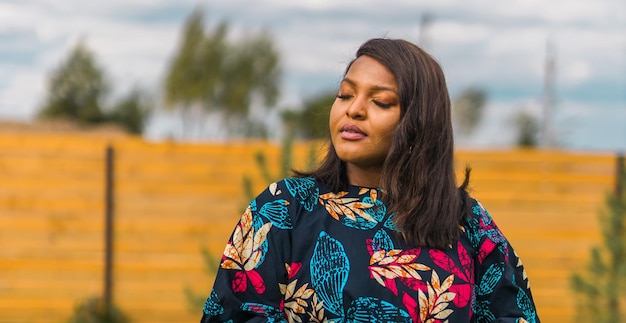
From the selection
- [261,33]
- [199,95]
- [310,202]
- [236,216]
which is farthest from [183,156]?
[261,33]

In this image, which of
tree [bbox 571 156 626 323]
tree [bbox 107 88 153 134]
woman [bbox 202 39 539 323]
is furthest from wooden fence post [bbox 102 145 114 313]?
tree [bbox 107 88 153 134]

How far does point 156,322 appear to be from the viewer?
6871 mm

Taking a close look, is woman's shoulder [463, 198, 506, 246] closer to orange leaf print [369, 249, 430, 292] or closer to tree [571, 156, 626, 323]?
Result: orange leaf print [369, 249, 430, 292]

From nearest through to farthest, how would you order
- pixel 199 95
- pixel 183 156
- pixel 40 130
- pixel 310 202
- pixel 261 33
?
pixel 310 202 → pixel 183 156 → pixel 40 130 → pixel 199 95 → pixel 261 33

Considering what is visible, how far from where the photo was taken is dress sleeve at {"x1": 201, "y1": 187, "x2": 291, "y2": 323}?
1.81 metres

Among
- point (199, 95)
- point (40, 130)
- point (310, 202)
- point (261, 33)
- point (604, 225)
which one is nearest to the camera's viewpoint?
point (310, 202)

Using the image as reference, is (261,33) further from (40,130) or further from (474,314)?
(474,314)

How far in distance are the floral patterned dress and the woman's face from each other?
0.31 feet

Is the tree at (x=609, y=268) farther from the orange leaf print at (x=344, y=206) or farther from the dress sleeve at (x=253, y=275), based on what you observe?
the dress sleeve at (x=253, y=275)

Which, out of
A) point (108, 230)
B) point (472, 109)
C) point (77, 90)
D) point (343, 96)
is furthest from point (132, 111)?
point (343, 96)

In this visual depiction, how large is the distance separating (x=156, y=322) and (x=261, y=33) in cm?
1814

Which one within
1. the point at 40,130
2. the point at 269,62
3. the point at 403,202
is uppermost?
the point at 269,62

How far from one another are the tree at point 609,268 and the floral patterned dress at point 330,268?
426 centimetres

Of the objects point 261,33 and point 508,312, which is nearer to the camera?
point 508,312
